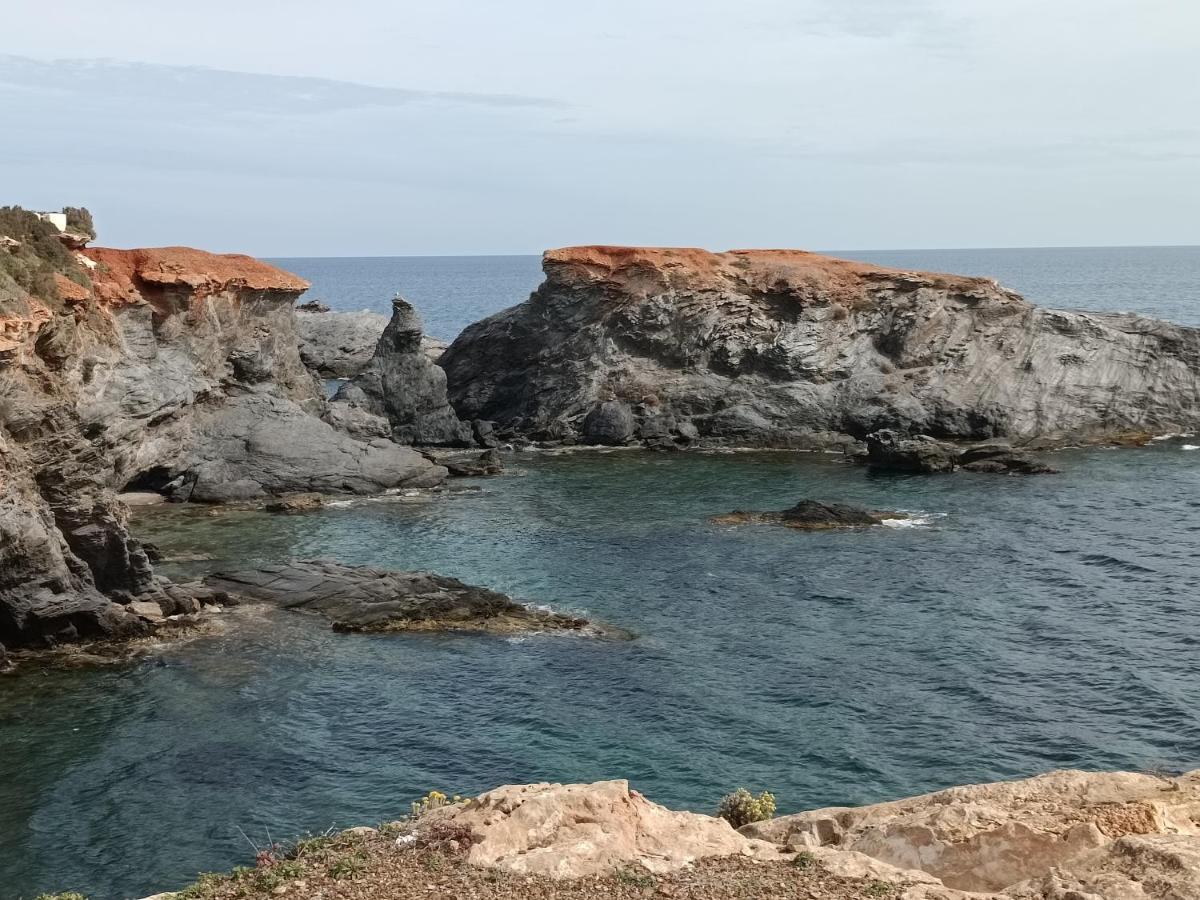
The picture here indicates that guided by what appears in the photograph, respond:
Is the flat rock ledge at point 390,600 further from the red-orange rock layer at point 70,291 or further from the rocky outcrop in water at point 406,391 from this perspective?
the rocky outcrop in water at point 406,391

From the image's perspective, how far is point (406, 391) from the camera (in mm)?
81500

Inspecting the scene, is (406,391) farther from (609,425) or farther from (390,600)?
(390,600)

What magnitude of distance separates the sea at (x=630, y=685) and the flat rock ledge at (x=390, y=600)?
108 cm

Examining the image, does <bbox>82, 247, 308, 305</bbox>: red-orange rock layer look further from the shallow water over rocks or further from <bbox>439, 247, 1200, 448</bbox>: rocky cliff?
<bbox>439, 247, 1200, 448</bbox>: rocky cliff

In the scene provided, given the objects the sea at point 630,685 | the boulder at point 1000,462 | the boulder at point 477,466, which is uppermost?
the boulder at point 1000,462

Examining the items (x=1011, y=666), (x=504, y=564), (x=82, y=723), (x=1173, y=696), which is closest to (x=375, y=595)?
(x=504, y=564)

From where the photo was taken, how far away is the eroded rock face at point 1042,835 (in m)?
15.0

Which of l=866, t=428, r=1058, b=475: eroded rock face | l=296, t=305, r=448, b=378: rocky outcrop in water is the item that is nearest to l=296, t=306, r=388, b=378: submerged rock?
l=296, t=305, r=448, b=378: rocky outcrop in water

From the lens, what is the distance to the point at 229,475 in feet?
206

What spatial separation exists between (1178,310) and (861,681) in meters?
169

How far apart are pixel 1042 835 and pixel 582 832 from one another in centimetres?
628

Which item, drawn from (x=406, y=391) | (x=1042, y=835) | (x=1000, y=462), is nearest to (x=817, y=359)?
(x=1000, y=462)

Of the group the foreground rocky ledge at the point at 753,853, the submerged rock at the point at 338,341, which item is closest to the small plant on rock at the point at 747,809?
the foreground rocky ledge at the point at 753,853

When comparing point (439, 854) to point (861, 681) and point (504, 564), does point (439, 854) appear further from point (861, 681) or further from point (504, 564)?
point (504, 564)
